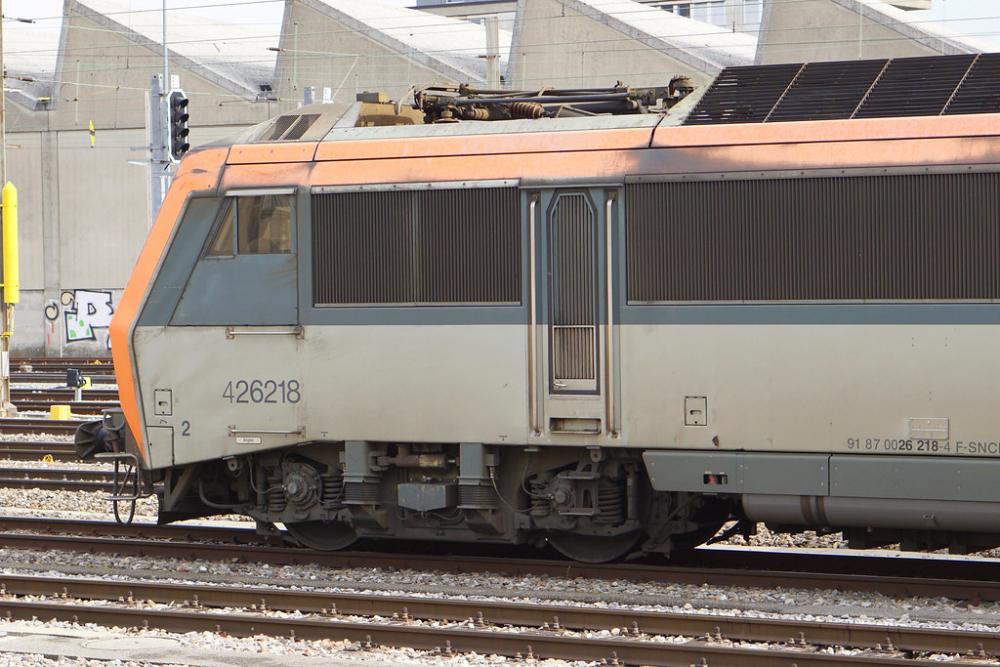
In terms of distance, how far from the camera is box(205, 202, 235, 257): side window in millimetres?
10820

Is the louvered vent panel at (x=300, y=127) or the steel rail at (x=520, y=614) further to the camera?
the louvered vent panel at (x=300, y=127)

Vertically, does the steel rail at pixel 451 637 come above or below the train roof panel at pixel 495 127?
below

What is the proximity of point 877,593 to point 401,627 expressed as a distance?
329 centimetres

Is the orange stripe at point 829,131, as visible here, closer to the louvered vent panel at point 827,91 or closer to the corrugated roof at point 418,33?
the louvered vent panel at point 827,91

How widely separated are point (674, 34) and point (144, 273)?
29.6m

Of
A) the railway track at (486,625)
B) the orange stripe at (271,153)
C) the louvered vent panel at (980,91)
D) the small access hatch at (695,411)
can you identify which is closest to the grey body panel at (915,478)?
the small access hatch at (695,411)

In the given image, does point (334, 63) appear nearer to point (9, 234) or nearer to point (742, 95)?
point (9, 234)

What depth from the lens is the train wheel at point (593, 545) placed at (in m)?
10.5

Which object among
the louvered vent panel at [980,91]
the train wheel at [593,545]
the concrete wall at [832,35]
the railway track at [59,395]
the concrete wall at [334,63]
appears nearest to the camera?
the louvered vent panel at [980,91]

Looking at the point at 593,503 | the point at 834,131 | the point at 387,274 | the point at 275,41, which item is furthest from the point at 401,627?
the point at 275,41

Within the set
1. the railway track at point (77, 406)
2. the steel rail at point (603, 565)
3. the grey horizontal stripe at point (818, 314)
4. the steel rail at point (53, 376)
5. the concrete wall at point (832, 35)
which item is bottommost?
the steel rail at point (603, 565)

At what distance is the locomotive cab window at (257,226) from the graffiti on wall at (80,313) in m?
33.7

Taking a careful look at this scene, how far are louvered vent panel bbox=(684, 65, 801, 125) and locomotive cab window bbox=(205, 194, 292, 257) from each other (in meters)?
3.12

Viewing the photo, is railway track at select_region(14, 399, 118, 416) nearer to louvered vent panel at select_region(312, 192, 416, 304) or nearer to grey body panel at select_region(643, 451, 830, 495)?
louvered vent panel at select_region(312, 192, 416, 304)
